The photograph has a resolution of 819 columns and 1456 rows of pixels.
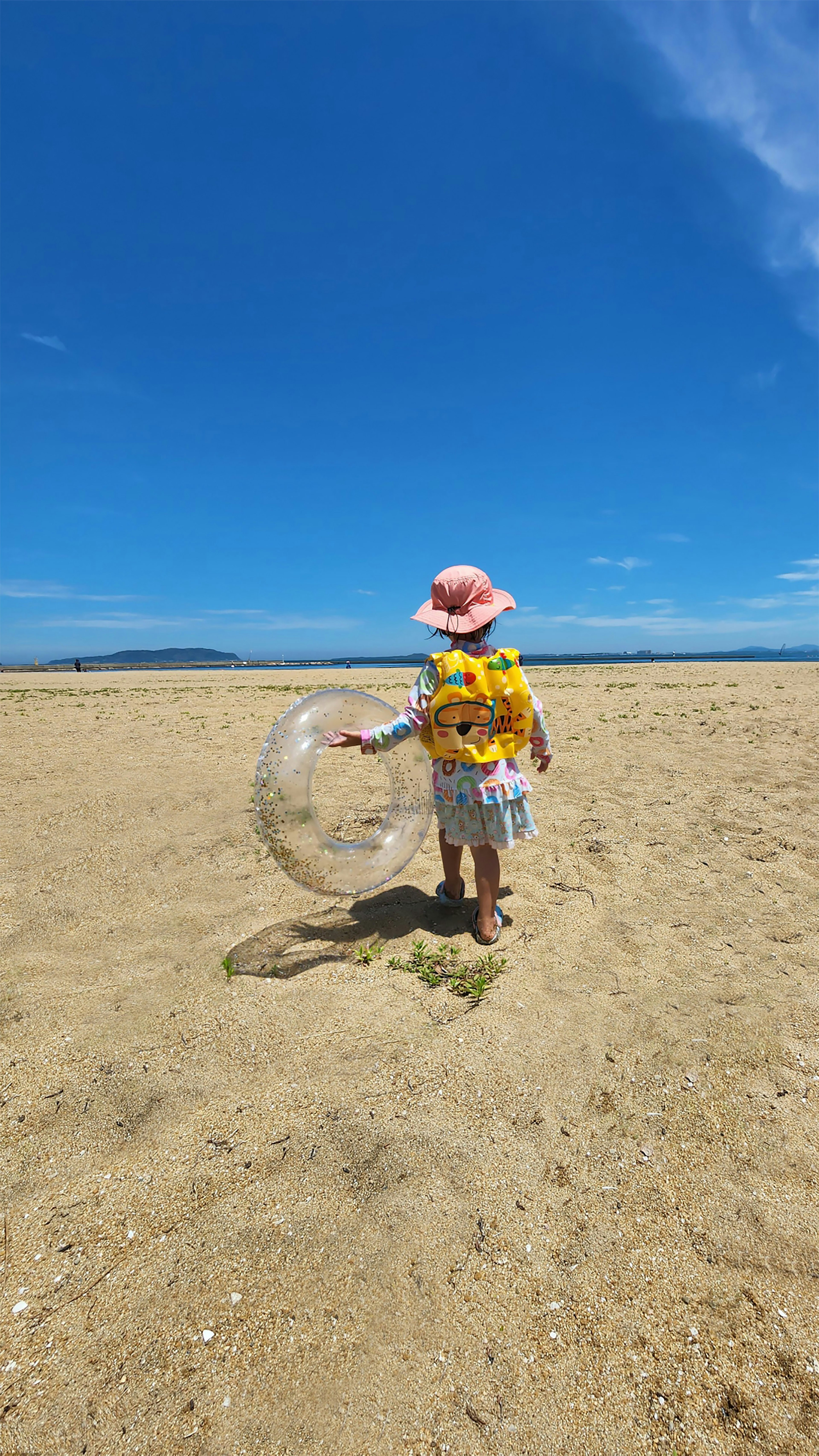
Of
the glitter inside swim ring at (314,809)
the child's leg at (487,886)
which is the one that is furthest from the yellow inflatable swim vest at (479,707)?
the child's leg at (487,886)

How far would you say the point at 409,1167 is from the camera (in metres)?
2.29

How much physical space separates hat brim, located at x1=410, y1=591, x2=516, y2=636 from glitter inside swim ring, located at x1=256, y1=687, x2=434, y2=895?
600mm

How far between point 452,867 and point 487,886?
0.48 metres

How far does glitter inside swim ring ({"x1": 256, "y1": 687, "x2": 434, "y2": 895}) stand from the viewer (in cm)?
352

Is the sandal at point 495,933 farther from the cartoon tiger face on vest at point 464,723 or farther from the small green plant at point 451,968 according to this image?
the cartoon tiger face on vest at point 464,723

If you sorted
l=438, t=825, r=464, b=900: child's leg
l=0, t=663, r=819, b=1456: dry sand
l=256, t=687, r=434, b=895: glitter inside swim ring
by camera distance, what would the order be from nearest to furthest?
l=0, t=663, r=819, b=1456: dry sand
l=256, t=687, r=434, b=895: glitter inside swim ring
l=438, t=825, r=464, b=900: child's leg

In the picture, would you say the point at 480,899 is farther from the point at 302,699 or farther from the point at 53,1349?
the point at 53,1349

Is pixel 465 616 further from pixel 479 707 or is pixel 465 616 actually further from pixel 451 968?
pixel 451 968

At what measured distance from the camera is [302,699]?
3803mm

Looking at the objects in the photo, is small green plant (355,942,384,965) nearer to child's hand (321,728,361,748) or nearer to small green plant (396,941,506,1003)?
small green plant (396,941,506,1003)

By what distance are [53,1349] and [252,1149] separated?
2.49 ft

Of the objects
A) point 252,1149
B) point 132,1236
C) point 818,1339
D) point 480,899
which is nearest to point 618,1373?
point 818,1339

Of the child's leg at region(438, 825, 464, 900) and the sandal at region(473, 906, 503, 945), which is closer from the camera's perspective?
the sandal at region(473, 906, 503, 945)

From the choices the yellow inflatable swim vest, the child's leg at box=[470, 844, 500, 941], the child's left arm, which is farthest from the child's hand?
the child's leg at box=[470, 844, 500, 941]
